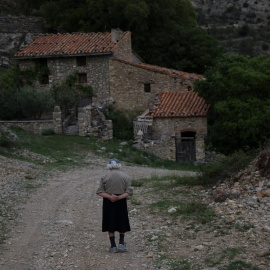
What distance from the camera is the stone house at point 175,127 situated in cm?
2884

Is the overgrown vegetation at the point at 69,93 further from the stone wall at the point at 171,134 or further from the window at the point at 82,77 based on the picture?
the stone wall at the point at 171,134

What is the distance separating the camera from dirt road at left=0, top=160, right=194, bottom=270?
9.27 meters

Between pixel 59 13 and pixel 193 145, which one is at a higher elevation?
pixel 59 13

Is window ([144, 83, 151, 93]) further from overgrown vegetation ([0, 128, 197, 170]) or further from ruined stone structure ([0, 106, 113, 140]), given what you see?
overgrown vegetation ([0, 128, 197, 170])

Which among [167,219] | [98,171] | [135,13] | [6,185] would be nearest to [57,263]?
[167,219]

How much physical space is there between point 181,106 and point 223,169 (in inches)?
635

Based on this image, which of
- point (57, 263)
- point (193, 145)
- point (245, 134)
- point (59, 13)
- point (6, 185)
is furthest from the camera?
point (59, 13)

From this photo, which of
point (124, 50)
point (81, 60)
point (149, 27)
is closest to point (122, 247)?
point (81, 60)

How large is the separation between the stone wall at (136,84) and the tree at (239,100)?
11.8ft

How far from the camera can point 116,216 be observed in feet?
32.3

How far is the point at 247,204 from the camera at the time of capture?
37.2ft

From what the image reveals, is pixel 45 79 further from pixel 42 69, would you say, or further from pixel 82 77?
pixel 82 77

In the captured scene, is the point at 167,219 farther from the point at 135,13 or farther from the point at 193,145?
the point at 135,13

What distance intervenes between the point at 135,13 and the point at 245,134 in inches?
590
